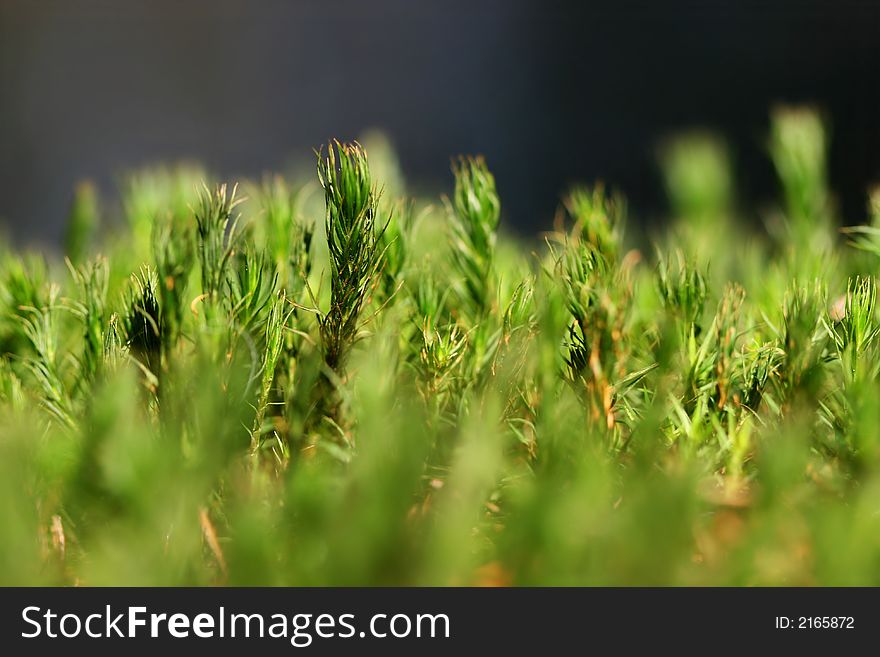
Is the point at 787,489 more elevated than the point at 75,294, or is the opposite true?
the point at 75,294

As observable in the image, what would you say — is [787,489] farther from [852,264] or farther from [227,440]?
[852,264]

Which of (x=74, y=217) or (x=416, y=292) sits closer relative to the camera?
(x=416, y=292)
